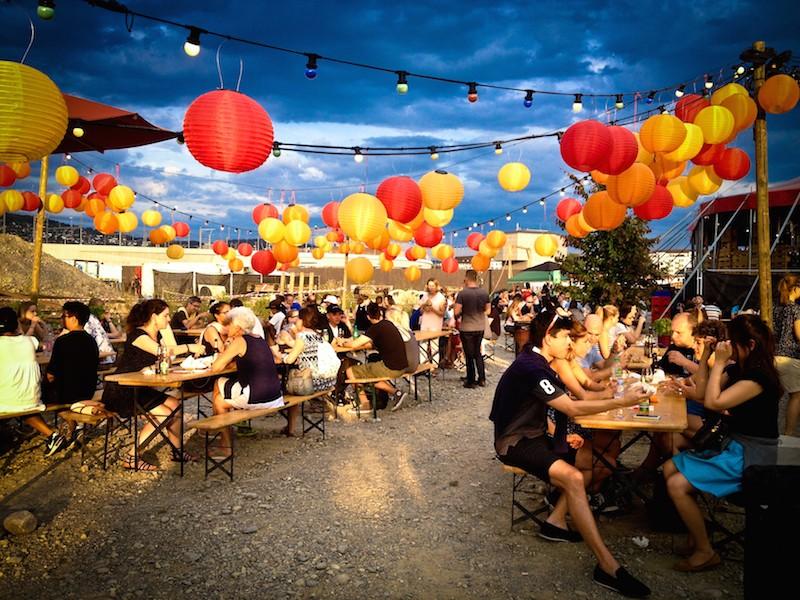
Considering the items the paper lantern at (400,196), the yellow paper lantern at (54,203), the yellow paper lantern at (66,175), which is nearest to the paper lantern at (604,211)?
the paper lantern at (400,196)

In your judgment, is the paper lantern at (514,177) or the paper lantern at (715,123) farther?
the paper lantern at (514,177)

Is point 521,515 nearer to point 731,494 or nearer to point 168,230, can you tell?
point 731,494

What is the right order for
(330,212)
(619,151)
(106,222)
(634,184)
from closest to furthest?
1. (619,151)
2. (634,184)
3. (106,222)
4. (330,212)

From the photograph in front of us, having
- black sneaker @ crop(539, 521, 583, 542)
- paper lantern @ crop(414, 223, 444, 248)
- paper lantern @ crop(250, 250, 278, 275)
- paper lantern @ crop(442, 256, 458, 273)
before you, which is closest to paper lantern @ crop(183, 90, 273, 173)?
black sneaker @ crop(539, 521, 583, 542)

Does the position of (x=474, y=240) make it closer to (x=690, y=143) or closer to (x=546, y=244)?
(x=546, y=244)

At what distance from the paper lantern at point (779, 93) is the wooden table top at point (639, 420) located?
441 cm

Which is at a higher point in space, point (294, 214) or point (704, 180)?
point (704, 180)

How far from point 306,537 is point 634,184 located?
516 centimetres

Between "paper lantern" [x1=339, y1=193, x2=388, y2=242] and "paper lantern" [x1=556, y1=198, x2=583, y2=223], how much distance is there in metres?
3.76

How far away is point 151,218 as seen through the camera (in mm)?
11883

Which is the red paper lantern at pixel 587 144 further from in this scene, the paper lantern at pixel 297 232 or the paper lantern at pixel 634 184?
the paper lantern at pixel 297 232

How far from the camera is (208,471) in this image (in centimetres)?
500

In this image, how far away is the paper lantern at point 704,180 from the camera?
7645mm

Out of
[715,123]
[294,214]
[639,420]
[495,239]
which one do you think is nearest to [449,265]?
[495,239]
